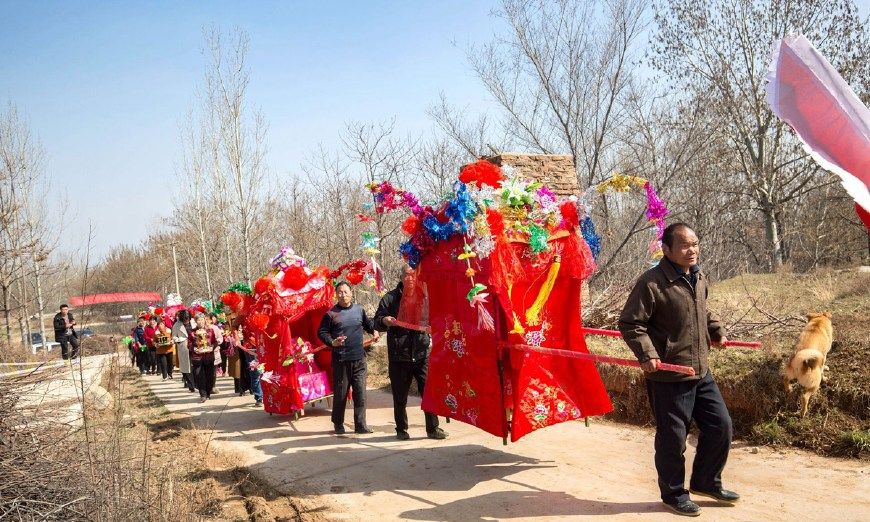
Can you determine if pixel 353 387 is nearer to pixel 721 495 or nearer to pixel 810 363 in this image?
pixel 721 495

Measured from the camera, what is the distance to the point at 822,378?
5641 mm

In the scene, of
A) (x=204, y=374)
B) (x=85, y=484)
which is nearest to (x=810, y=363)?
(x=85, y=484)

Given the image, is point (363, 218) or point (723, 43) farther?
point (723, 43)

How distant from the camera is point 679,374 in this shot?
413cm

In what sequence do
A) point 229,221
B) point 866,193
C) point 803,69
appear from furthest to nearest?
point 229,221 < point 803,69 < point 866,193

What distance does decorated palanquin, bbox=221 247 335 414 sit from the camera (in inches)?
343

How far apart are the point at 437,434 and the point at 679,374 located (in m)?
3.41

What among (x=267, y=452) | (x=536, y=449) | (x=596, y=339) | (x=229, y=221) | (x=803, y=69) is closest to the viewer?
(x=803, y=69)

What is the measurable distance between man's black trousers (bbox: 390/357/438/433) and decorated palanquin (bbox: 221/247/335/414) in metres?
1.93

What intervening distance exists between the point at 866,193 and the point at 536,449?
15.5ft

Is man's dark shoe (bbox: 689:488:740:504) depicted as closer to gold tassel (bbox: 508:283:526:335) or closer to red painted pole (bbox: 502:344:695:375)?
red painted pole (bbox: 502:344:695:375)

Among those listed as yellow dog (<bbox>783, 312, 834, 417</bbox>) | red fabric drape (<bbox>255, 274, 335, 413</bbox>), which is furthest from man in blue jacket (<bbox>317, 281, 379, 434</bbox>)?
yellow dog (<bbox>783, 312, 834, 417</bbox>)

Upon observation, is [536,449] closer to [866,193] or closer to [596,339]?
[596,339]

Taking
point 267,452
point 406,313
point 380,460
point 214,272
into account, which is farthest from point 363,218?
point 214,272
